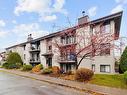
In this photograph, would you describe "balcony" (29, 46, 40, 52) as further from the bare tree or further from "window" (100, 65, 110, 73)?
"window" (100, 65, 110, 73)

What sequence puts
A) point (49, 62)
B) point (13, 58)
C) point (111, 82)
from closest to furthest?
point (111, 82) < point (49, 62) < point (13, 58)

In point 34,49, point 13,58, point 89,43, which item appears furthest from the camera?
point 13,58

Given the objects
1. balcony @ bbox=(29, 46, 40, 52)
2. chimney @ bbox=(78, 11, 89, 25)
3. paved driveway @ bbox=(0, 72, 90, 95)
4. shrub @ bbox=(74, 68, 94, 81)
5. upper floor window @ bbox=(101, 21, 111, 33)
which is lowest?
paved driveway @ bbox=(0, 72, 90, 95)

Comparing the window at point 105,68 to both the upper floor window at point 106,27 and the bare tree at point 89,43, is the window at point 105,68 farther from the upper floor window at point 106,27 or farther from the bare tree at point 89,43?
the upper floor window at point 106,27

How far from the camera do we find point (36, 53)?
4684 centimetres

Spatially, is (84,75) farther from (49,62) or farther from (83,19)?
(49,62)

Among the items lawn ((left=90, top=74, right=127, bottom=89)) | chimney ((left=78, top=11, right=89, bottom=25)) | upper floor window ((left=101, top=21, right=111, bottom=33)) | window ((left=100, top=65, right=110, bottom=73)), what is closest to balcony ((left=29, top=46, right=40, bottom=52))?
chimney ((left=78, top=11, right=89, bottom=25))

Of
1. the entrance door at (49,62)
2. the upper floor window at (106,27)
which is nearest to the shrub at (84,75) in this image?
the upper floor window at (106,27)

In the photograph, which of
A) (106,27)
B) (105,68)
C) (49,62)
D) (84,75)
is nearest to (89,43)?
(106,27)

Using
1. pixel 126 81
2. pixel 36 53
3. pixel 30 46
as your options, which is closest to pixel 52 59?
pixel 36 53

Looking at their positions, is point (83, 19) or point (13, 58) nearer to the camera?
point (83, 19)

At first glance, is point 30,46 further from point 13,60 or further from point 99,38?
point 99,38

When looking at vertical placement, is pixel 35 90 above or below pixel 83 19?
below

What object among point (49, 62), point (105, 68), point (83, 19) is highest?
point (83, 19)
